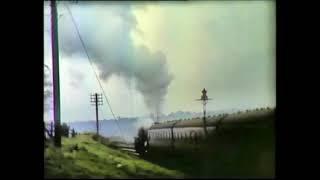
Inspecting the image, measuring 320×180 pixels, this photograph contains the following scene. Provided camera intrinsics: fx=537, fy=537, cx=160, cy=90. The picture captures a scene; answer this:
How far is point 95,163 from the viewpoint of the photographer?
Result: 2533mm

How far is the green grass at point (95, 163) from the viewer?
2191mm

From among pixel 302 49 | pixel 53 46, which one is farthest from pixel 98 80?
pixel 302 49

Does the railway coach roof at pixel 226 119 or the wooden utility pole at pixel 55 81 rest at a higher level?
the wooden utility pole at pixel 55 81

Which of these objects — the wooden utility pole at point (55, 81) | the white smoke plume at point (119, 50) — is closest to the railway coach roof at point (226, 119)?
the white smoke plume at point (119, 50)

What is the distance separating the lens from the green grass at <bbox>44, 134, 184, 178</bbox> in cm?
219

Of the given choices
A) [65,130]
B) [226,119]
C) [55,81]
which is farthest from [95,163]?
[226,119]

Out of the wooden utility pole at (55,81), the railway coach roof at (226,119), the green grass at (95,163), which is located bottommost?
the green grass at (95,163)

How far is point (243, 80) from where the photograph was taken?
3.76 metres

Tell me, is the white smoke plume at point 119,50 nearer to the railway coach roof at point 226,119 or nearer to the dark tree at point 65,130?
the railway coach roof at point 226,119

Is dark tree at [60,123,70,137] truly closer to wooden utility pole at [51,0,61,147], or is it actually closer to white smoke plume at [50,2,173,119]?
wooden utility pole at [51,0,61,147]

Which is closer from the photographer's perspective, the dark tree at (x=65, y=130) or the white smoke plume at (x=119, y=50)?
the dark tree at (x=65, y=130)

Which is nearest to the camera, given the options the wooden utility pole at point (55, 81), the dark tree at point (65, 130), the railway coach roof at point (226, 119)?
the wooden utility pole at point (55, 81)

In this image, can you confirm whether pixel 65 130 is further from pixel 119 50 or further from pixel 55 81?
pixel 119 50
